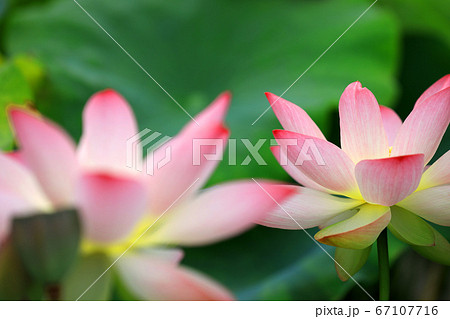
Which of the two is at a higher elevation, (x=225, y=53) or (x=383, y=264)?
(x=225, y=53)

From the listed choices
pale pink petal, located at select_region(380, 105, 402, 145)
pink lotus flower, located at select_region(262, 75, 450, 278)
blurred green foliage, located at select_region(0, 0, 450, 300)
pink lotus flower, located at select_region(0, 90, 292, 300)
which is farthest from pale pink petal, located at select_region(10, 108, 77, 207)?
blurred green foliage, located at select_region(0, 0, 450, 300)

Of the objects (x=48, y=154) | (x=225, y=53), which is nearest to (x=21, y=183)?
(x=48, y=154)

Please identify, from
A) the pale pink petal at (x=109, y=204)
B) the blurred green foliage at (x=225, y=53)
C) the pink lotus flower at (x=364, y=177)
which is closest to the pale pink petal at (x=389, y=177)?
the pink lotus flower at (x=364, y=177)

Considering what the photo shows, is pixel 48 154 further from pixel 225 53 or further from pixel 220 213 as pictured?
pixel 225 53

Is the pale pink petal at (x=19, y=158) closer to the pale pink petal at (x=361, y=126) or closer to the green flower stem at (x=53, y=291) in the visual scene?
the green flower stem at (x=53, y=291)

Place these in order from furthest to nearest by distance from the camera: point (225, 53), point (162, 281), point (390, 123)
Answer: point (225, 53) < point (390, 123) < point (162, 281)

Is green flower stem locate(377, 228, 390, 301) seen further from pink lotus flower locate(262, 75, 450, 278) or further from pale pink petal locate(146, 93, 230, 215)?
pale pink petal locate(146, 93, 230, 215)
